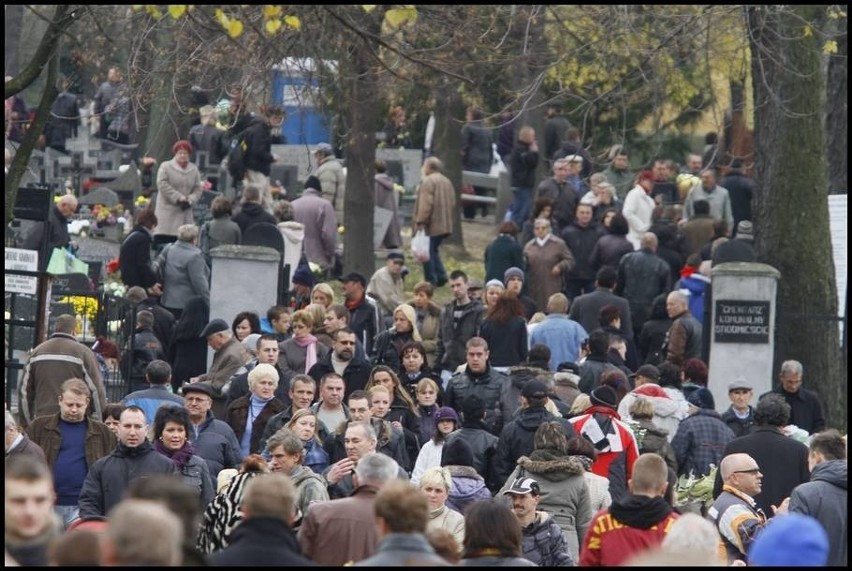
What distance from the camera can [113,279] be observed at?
2423 centimetres

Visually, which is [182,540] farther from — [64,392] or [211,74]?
[211,74]

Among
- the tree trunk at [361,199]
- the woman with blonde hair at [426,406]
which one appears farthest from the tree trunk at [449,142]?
the woman with blonde hair at [426,406]

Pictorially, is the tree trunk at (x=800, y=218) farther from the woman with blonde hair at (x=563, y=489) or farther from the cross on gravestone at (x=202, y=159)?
the cross on gravestone at (x=202, y=159)

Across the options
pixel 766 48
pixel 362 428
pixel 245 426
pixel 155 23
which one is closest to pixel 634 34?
pixel 766 48

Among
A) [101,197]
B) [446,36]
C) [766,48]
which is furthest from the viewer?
[101,197]

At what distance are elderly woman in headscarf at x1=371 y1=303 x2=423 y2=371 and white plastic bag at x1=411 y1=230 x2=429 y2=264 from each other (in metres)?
7.98

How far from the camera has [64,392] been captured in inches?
504

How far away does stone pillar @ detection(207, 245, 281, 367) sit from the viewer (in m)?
19.8

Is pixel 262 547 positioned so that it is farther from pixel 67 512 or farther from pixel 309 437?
pixel 309 437

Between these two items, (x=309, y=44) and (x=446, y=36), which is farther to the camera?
(x=446, y=36)

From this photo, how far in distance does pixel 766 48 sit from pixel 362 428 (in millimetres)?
8362

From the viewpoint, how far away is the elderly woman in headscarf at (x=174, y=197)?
77.9ft

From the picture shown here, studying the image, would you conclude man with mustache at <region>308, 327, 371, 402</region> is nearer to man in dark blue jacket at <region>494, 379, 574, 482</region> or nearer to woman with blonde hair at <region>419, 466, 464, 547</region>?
man in dark blue jacket at <region>494, 379, 574, 482</region>

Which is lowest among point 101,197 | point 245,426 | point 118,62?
point 245,426
